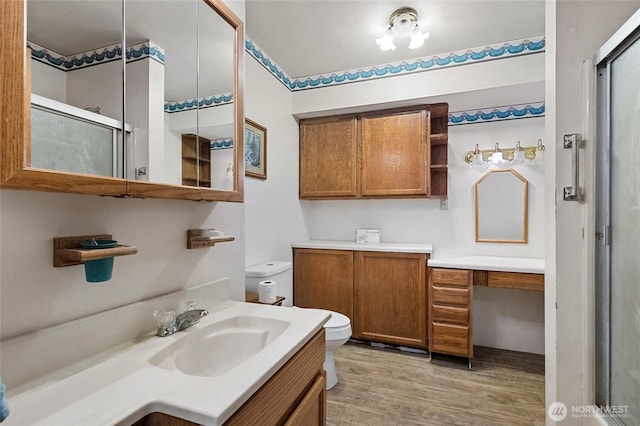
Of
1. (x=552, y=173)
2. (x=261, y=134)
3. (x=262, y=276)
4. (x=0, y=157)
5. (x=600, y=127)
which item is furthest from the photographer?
(x=261, y=134)

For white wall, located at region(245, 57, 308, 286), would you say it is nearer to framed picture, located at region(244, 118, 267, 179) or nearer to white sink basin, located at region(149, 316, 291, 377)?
framed picture, located at region(244, 118, 267, 179)

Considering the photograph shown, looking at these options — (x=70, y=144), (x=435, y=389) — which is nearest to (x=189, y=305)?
(x=70, y=144)

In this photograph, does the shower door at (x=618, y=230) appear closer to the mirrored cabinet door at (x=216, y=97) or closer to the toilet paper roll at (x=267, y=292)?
the mirrored cabinet door at (x=216, y=97)

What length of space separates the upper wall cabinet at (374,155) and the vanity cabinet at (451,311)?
73 centimetres

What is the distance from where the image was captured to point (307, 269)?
9.31ft

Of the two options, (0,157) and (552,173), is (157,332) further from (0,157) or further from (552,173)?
(552,173)

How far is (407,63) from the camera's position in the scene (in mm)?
2518

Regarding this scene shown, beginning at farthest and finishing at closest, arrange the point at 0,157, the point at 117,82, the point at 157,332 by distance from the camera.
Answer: the point at 157,332
the point at 117,82
the point at 0,157

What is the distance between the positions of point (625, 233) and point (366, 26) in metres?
1.87

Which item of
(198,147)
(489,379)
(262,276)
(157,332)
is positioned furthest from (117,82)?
(489,379)

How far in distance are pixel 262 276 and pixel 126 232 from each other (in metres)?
1.24

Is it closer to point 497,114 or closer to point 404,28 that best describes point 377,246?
point 497,114

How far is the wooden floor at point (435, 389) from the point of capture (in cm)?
175

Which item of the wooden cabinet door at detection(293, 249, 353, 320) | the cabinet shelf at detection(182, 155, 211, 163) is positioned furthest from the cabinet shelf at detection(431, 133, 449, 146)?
the cabinet shelf at detection(182, 155, 211, 163)
